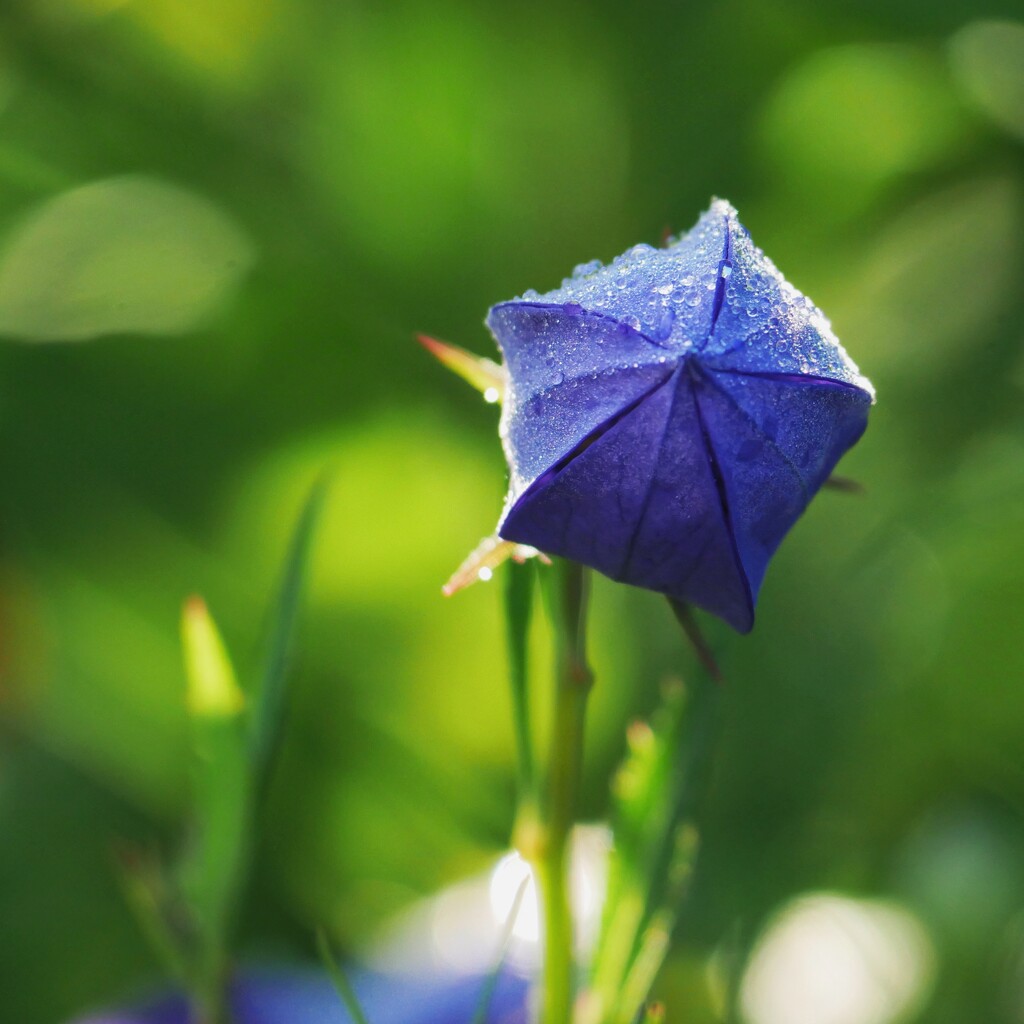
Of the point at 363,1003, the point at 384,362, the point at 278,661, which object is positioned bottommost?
the point at 363,1003

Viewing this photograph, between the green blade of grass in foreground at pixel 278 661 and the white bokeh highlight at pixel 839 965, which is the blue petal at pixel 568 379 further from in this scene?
the white bokeh highlight at pixel 839 965

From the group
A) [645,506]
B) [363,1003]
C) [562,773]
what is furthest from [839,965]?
[645,506]

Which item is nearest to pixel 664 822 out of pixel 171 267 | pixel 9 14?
pixel 171 267

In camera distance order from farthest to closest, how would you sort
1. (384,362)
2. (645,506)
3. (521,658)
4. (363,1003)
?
(384,362) < (363,1003) < (521,658) < (645,506)

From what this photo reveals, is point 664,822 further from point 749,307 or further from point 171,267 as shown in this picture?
point 171,267

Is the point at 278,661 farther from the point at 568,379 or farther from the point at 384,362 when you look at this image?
the point at 384,362

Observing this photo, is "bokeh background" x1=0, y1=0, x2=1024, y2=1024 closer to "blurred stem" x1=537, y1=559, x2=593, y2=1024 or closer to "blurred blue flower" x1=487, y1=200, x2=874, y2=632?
"blurred stem" x1=537, y1=559, x2=593, y2=1024

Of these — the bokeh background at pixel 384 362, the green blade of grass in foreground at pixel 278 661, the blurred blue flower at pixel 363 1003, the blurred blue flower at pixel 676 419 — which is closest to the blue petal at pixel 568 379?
the blurred blue flower at pixel 676 419

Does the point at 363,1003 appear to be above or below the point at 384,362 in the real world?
below
